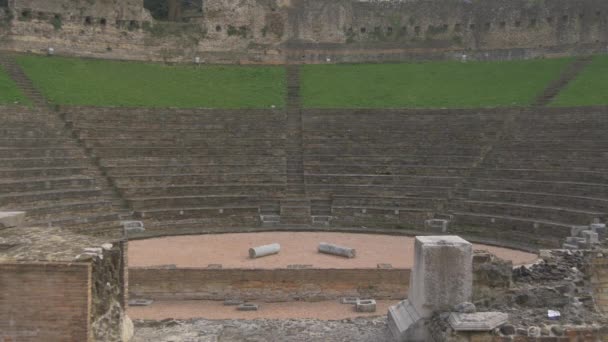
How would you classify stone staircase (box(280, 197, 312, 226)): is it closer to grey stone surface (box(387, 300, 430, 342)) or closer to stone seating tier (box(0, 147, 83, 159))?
stone seating tier (box(0, 147, 83, 159))

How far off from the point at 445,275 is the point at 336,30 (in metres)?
29.1

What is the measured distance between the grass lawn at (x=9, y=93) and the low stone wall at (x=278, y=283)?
1332 centimetres

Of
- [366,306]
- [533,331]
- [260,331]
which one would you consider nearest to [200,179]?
[366,306]

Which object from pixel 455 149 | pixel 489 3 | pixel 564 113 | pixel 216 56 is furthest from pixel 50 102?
pixel 489 3

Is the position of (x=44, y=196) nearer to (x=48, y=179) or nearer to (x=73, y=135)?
(x=48, y=179)

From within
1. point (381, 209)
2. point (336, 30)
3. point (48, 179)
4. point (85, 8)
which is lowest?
point (381, 209)

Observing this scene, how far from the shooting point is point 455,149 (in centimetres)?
2089

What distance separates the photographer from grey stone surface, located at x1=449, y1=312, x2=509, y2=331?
576 centimetres

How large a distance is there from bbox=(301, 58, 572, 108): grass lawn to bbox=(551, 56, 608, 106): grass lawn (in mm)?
1193

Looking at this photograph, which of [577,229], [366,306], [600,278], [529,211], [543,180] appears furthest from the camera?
[543,180]

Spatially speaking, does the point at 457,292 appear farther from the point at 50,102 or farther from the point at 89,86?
the point at 89,86

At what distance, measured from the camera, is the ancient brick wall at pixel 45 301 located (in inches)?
226

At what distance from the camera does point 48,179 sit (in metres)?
17.5

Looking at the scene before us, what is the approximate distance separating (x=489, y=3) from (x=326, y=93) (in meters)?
13.5
